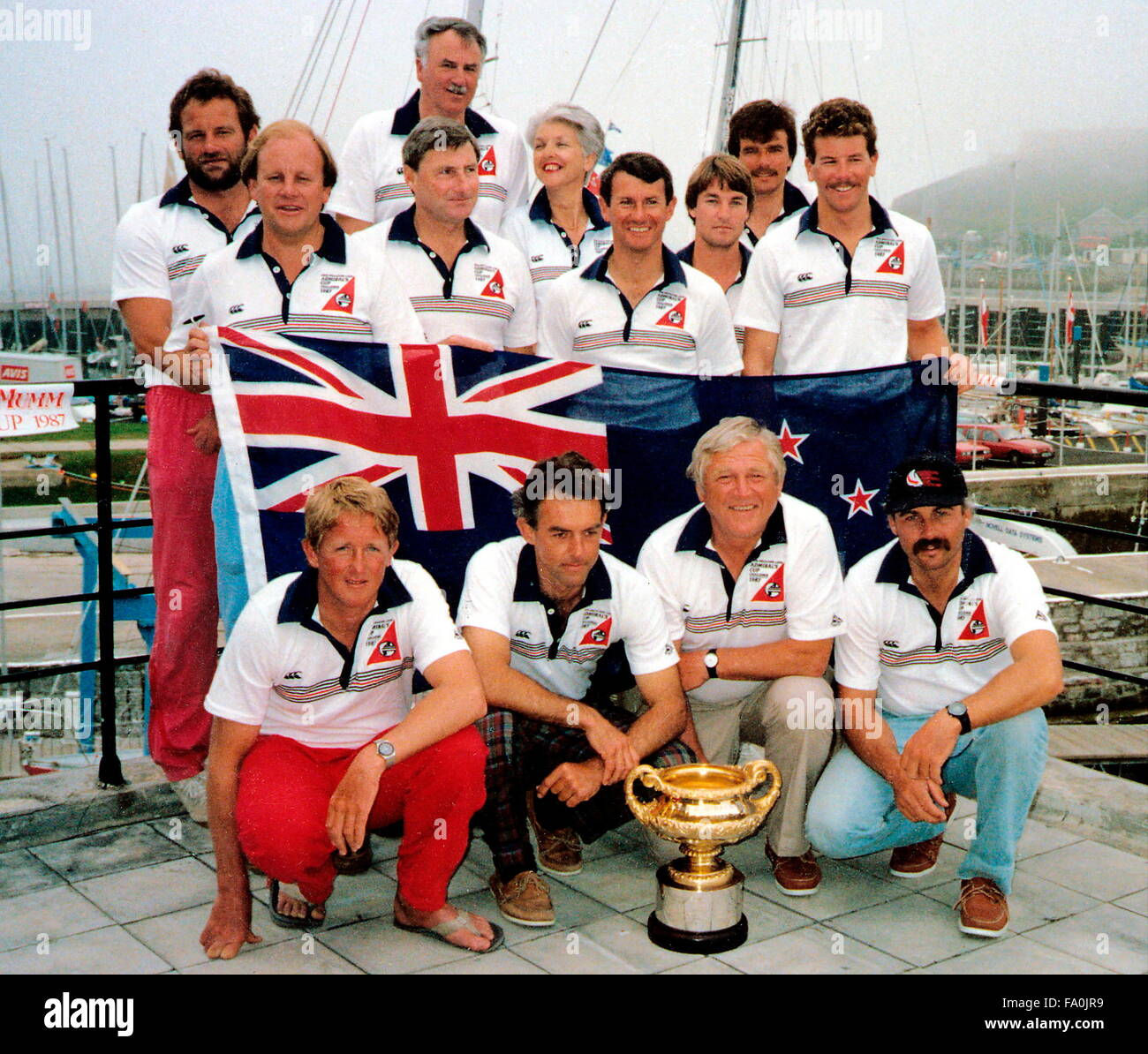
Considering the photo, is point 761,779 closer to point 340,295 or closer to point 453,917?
point 453,917

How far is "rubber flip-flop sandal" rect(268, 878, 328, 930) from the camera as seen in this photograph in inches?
140

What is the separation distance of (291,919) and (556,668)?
105cm

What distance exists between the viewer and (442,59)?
481 cm

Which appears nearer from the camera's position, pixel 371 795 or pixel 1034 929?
pixel 371 795

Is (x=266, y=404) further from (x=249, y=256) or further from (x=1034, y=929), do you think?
(x=1034, y=929)

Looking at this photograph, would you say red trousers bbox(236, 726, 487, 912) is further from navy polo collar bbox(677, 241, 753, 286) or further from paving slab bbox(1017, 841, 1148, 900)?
navy polo collar bbox(677, 241, 753, 286)

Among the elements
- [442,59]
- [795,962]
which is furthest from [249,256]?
[795,962]

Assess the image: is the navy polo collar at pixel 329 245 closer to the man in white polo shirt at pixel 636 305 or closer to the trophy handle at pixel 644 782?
the man in white polo shirt at pixel 636 305

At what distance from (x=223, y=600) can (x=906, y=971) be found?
233 centimetres

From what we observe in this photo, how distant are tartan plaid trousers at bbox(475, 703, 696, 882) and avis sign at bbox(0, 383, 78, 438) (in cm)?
206

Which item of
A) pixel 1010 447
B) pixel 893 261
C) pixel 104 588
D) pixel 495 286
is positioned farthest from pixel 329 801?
pixel 1010 447

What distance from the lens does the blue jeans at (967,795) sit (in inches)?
143

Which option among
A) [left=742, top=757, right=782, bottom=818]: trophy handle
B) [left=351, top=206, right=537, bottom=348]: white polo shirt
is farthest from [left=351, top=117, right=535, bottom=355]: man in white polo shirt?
[left=742, top=757, right=782, bottom=818]: trophy handle

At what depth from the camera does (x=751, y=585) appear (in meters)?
3.96
